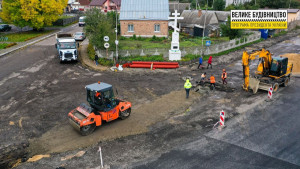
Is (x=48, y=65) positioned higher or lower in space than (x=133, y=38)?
lower

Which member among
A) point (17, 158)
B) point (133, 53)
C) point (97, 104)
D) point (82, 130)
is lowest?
point (17, 158)

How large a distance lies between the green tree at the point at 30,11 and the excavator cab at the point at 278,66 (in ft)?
121

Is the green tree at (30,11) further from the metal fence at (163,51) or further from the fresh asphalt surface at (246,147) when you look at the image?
the fresh asphalt surface at (246,147)

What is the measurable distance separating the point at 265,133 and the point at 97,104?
8.95 m

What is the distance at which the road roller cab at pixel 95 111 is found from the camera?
12.5 metres

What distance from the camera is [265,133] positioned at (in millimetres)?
12820

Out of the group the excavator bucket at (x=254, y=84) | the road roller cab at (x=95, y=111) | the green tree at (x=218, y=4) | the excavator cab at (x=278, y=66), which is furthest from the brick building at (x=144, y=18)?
the green tree at (x=218, y=4)

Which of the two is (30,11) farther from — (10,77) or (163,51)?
(163,51)

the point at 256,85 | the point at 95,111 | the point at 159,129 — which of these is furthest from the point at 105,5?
the point at 159,129

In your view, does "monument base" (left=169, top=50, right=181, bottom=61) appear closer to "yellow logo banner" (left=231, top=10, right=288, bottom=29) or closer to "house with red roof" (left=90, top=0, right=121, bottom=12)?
"yellow logo banner" (left=231, top=10, right=288, bottom=29)

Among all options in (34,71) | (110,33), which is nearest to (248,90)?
(110,33)

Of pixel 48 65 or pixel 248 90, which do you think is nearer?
pixel 248 90

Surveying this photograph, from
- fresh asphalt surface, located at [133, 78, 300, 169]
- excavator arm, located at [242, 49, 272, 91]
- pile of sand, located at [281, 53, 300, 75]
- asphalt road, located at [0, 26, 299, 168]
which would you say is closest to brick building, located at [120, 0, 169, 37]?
pile of sand, located at [281, 53, 300, 75]

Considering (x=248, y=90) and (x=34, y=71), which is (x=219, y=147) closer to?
(x=248, y=90)
